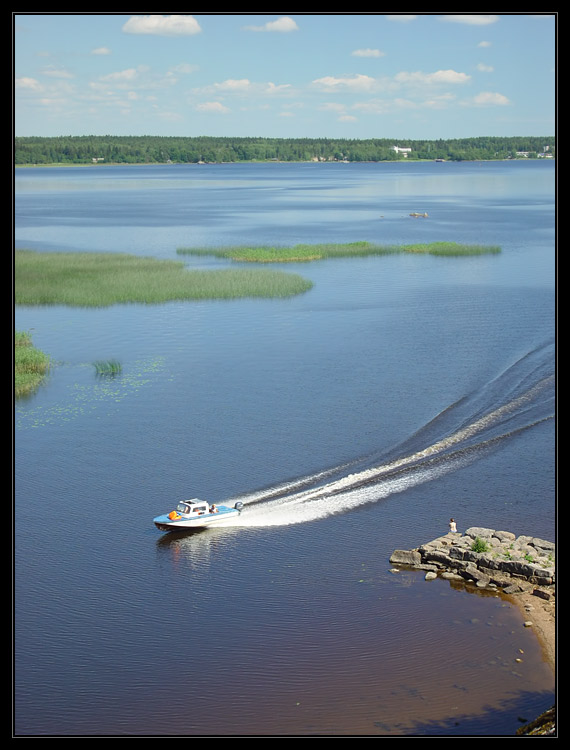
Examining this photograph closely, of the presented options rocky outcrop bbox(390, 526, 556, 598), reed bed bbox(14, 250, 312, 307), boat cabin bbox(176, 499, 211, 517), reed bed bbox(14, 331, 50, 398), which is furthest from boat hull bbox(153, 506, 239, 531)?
reed bed bbox(14, 250, 312, 307)

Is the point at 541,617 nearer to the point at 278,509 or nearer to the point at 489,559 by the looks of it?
the point at 489,559

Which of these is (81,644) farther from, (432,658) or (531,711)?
(531,711)

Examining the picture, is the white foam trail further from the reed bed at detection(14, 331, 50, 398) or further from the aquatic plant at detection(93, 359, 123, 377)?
the aquatic plant at detection(93, 359, 123, 377)

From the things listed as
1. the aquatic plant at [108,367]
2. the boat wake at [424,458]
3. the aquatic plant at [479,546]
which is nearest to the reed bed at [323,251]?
the aquatic plant at [108,367]

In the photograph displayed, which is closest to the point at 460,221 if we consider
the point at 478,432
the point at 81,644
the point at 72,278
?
the point at 72,278

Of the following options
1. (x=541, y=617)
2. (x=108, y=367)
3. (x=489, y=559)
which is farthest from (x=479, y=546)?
(x=108, y=367)

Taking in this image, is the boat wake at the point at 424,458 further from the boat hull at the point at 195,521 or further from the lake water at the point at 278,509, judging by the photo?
the boat hull at the point at 195,521
